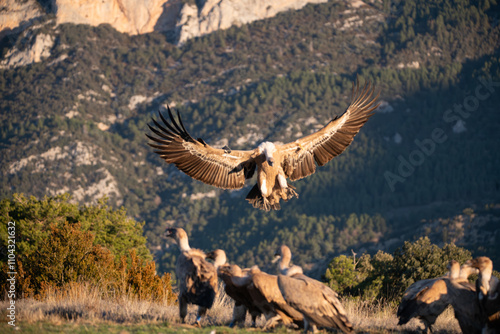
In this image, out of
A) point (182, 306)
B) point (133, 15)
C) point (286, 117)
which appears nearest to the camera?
point (182, 306)

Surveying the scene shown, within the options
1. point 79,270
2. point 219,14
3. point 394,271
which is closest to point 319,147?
point 394,271

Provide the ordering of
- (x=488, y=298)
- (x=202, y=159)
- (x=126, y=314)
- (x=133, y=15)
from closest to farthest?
1. (x=488, y=298)
2. (x=126, y=314)
3. (x=202, y=159)
4. (x=133, y=15)

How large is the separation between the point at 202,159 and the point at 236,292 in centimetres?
592

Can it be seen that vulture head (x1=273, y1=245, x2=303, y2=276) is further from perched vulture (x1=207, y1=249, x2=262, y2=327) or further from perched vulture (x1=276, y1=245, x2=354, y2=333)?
perched vulture (x1=276, y1=245, x2=354, y2=333)

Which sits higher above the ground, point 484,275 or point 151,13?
point 151,13

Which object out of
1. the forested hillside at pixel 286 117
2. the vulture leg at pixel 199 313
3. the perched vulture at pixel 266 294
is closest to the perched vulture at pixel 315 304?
the perched vulture at pixel 266 294

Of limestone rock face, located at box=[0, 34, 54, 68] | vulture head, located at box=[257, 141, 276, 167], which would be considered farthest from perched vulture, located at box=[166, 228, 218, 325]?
limestone rock face, located at box=[0, 34, 54, 68]

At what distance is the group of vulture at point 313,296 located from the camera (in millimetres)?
9969

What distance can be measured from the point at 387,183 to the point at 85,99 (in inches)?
2803

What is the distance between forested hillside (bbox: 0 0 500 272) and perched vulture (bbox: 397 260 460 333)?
72.5 meters

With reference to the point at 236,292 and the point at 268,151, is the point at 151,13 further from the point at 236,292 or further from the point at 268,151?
the point at 236,292

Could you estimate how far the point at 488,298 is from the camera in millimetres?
9836

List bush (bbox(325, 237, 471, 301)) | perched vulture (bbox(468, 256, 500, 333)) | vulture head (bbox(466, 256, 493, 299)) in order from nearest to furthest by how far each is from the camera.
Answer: perched vulture (bbox(468, 256, 500, 333)) → vulture head (bbox(466, 256, 493, 299)) → bush (bbox(325, 237, 471, 301))

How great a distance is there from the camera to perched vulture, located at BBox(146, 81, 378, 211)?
15.9m
